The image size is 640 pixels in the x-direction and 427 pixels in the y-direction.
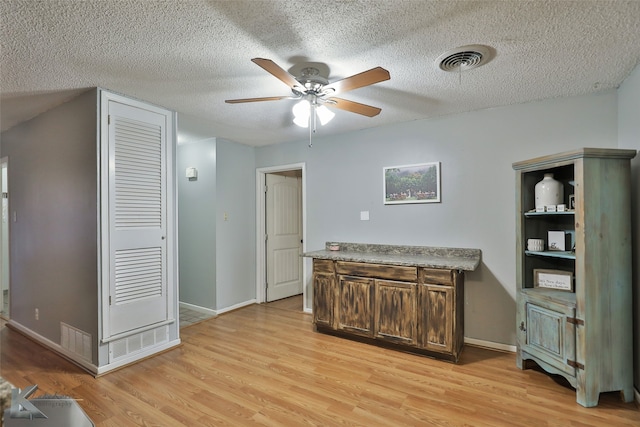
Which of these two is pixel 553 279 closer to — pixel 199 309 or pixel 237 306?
pixel 237 306

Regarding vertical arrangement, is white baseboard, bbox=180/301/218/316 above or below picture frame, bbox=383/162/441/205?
below

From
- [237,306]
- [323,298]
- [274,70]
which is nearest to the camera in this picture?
[274,70]

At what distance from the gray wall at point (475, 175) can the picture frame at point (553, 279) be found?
0.31 meters

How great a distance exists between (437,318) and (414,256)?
0.72 metres

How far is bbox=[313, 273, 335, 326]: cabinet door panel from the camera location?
346 centimetres

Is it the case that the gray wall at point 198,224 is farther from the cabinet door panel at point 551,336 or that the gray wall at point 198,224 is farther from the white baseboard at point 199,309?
the cabinet door panel at point 551,336

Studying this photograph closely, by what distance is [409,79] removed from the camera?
Result: 246 centimetres

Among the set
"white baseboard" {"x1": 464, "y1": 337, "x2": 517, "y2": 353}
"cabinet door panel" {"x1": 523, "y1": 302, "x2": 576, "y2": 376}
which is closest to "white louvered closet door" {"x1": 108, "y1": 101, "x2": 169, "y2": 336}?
"white baseboard" {"x1": 464, "y1": 337, "x2": 517, "y2": 353}

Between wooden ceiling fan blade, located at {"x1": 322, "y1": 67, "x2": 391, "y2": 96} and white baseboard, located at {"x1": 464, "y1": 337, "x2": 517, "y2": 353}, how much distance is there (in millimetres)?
2696

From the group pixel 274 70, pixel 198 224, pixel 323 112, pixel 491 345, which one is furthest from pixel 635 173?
pixel 198 224

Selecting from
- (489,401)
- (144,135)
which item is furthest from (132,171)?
(489,401)

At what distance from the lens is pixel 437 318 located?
287 cm

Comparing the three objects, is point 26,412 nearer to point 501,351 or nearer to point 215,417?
point 215,417

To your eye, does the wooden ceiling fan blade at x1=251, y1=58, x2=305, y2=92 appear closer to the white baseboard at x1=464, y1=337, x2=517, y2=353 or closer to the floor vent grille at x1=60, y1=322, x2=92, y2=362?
the floor vent grille at x1=60, y1=322, x2=92, y2=362
